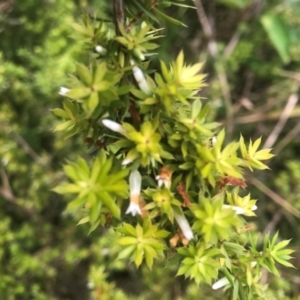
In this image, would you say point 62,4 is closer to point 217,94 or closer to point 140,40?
point 217,94

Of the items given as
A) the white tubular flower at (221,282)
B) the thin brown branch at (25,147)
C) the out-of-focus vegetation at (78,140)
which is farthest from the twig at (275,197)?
the white tubular flower at (221,282)

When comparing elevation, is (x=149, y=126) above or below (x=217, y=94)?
A: above

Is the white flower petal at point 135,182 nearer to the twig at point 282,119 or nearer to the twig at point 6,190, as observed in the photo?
the twig at point 6,190

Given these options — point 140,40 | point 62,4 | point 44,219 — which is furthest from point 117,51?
point 44,219

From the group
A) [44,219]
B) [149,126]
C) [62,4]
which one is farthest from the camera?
[44,219]

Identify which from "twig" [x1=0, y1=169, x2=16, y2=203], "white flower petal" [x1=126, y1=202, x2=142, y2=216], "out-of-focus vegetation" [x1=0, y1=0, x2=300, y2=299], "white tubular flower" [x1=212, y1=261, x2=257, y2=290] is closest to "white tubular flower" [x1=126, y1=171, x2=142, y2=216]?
"white flower petal" [x1=126, y1=202, x2=142, y2=216]

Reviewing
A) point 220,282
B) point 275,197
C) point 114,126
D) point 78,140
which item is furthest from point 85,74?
point 275,197

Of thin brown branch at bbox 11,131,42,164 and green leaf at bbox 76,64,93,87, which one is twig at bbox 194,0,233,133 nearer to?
thin brown branch at bbox 11,131,42,164
